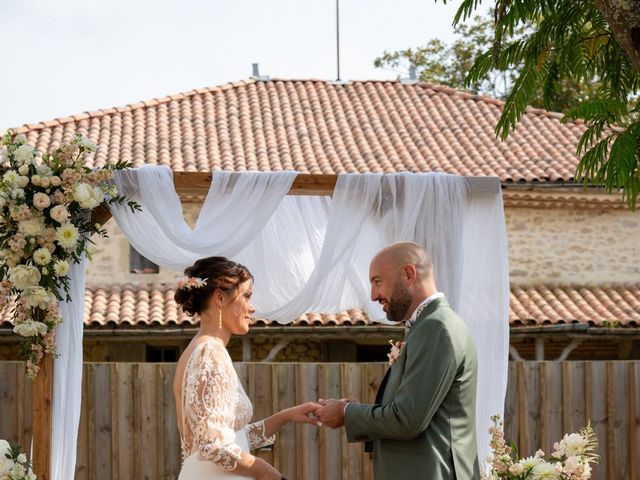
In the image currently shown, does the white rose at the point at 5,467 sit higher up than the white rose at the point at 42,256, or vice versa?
the white rose at the point at 42,256

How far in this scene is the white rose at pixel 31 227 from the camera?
A: 5.90m

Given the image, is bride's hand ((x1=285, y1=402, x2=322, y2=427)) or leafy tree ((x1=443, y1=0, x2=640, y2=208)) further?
leafy tree ((x1=443, y1=0, x2=640, y2=208))

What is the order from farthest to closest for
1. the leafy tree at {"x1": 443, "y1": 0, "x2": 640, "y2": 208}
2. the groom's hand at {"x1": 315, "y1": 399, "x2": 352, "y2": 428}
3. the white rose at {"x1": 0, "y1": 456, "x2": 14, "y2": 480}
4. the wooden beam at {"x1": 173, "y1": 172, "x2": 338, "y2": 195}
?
the wooden beam at {"x1": 173, "y1": 172, "x2": 338, "y2": 195}, the leafy tree at {"x1": 443, "y1": 0, "x2": 640, "y2": 208}, the white rose at {"x1": 0, "y1": 456, "x2": 14, "y2": 480}, the groom's hand at {"x1": 315, "y1": 399, "x2": 352, "y2": 428}

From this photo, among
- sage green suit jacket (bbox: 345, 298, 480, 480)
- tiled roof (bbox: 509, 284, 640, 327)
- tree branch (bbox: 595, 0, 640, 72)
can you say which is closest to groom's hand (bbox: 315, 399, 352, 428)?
sage green suit jacket (bbox: 345, 298, 480, 480)

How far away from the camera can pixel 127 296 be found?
15.9 meters

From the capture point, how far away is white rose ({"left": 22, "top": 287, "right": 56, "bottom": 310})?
5.93 metres

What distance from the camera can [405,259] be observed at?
14.8 ft

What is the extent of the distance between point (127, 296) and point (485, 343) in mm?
10233

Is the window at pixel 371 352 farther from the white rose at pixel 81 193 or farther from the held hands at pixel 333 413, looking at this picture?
the held hands at pixel 333 413

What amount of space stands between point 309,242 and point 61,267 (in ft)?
5.07

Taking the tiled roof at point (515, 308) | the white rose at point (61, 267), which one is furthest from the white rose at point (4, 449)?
the tiled roof at point (515, 308)

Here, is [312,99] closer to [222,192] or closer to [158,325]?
[158,325]

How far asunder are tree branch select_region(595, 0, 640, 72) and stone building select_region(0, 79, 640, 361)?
9728 mm

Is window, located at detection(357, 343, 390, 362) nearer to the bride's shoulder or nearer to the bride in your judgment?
the bride
